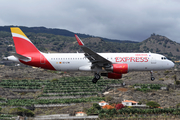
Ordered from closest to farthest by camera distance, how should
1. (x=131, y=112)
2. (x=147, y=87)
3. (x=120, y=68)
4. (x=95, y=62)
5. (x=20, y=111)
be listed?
1. (x=120, y=68)
2. (x=95, y=62)
3. (x=131, y=112)
4. (x=20, y=111)
5. (x=147, y=87)

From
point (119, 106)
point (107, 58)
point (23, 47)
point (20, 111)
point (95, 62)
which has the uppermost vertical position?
point (23, 47)

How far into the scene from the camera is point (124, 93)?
16825 cm

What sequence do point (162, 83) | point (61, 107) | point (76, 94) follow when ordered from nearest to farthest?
point (61, 107), point (76, 94), point (162, 83)

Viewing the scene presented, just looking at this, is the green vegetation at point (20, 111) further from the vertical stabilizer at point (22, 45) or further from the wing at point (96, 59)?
the wing at point (96, 59)

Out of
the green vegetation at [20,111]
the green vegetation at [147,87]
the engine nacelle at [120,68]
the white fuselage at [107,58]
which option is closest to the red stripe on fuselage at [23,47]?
the white fuselage at [107,58]

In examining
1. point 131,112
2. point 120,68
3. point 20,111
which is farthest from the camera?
point 20,111

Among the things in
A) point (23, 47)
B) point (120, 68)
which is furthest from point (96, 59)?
point (23, 47)

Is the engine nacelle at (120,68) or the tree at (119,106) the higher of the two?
the engine nacelle at (120,68)

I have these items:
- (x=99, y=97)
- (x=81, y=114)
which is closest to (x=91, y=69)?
(x=81, y=114)

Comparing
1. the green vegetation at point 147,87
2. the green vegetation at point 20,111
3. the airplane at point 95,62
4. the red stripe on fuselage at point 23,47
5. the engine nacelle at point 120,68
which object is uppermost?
the red stripe on fuselage at point 23,47

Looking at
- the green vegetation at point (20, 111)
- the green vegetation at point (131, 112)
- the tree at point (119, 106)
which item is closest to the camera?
the green vegetation at point (131, 112)

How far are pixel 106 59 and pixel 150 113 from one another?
94806mm

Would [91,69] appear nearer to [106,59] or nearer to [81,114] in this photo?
[106,59]

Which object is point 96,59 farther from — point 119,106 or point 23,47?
point 119,106
